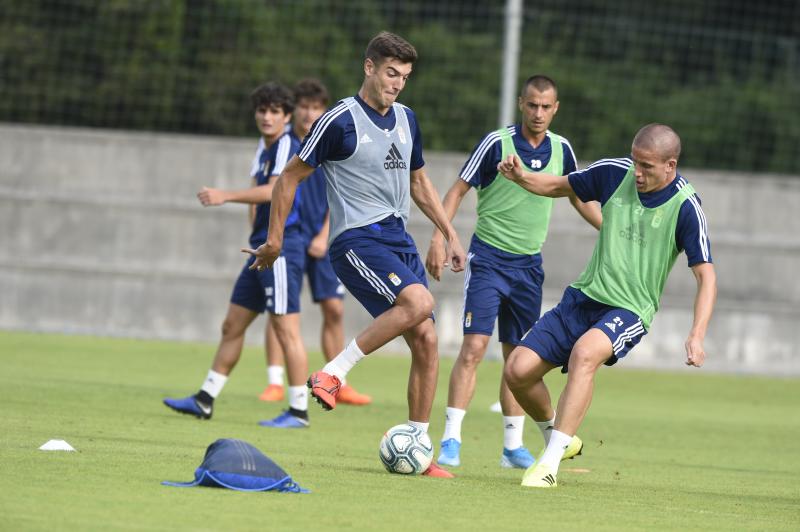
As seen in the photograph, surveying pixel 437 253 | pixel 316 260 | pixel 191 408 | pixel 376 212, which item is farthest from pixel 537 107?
pixel 316 260

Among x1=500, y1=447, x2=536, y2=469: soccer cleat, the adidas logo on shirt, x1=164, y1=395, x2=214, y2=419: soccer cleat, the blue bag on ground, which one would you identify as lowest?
x1=164, y1=395, x2=214, y2=419: soccer cleat

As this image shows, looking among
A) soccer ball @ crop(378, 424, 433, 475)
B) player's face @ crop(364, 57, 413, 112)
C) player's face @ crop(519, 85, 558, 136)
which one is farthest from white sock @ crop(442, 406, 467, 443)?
player's face @ crop(364, 57, 413, 112)

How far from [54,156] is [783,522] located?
13828 mm

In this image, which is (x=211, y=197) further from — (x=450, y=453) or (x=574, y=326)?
(x=574, y=326)

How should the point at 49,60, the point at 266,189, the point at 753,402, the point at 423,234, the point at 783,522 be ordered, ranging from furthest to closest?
the point at 49,60 < the point at 423,234 < the point at 753,402 < the point at 266,189 < the point at 783,522

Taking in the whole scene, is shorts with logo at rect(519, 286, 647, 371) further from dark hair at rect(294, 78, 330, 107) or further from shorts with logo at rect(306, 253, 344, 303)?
shorts with logo at rect(306, 253, 344, 303)

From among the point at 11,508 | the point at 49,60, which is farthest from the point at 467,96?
the point at 11,508

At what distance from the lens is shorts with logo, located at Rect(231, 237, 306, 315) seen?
34.4ft

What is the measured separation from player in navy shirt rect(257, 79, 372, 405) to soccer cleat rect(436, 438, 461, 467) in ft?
11.2

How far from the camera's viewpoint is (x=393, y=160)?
7.96m

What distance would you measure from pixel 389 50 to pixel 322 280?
16.8ft

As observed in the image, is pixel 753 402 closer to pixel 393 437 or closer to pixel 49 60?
pixel 393 437

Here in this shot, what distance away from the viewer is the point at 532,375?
7664mm

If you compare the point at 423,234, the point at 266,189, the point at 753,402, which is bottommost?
the point at 753,402
